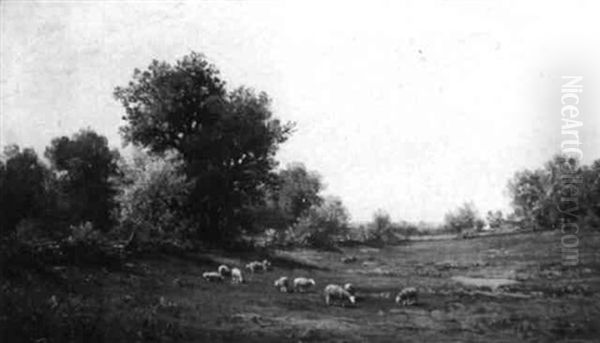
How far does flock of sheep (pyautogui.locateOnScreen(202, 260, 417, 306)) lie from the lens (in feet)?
73.3

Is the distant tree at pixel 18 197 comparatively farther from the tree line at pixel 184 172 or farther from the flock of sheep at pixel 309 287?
the flock of sheep at pixel 309 287

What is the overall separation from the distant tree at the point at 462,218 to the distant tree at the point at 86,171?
9608 cm

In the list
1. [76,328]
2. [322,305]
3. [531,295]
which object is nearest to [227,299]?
[322,305]

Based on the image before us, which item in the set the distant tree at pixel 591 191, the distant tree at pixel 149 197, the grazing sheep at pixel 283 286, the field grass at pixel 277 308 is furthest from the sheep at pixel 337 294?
the distant tree at pixel 591 191

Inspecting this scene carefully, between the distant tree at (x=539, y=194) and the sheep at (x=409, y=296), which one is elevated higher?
the distant tree at (x=539, y=194)

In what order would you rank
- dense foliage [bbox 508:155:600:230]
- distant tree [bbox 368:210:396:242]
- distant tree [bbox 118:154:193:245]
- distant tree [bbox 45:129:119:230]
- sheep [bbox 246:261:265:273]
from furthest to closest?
1. distant tree [bbox 368:210:396:242]
2. distant tree [bbox 45:129:119:230]
3. dense foliage [bbox 508:155:600:230]
4. distant tree [bbox 118:154:193:245]
5. sheep [bbox 246:261:265:273]

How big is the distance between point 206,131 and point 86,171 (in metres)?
26.4

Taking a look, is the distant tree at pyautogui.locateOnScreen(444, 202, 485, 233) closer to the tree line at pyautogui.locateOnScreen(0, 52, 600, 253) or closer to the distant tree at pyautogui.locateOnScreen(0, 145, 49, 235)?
the tree line at pyautogui.locateOnScreen(0, 52, 600, 253)

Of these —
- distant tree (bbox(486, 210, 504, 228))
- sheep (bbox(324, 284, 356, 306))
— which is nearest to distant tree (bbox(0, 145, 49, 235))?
sheep (bbox(324, 284, 356, 306))

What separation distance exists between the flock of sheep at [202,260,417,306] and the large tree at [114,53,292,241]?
1512cm

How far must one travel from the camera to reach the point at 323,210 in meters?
89.1

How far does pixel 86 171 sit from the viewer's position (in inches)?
2697

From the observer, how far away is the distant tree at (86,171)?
63656 millimetres

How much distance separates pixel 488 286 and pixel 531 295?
3.95 metres
